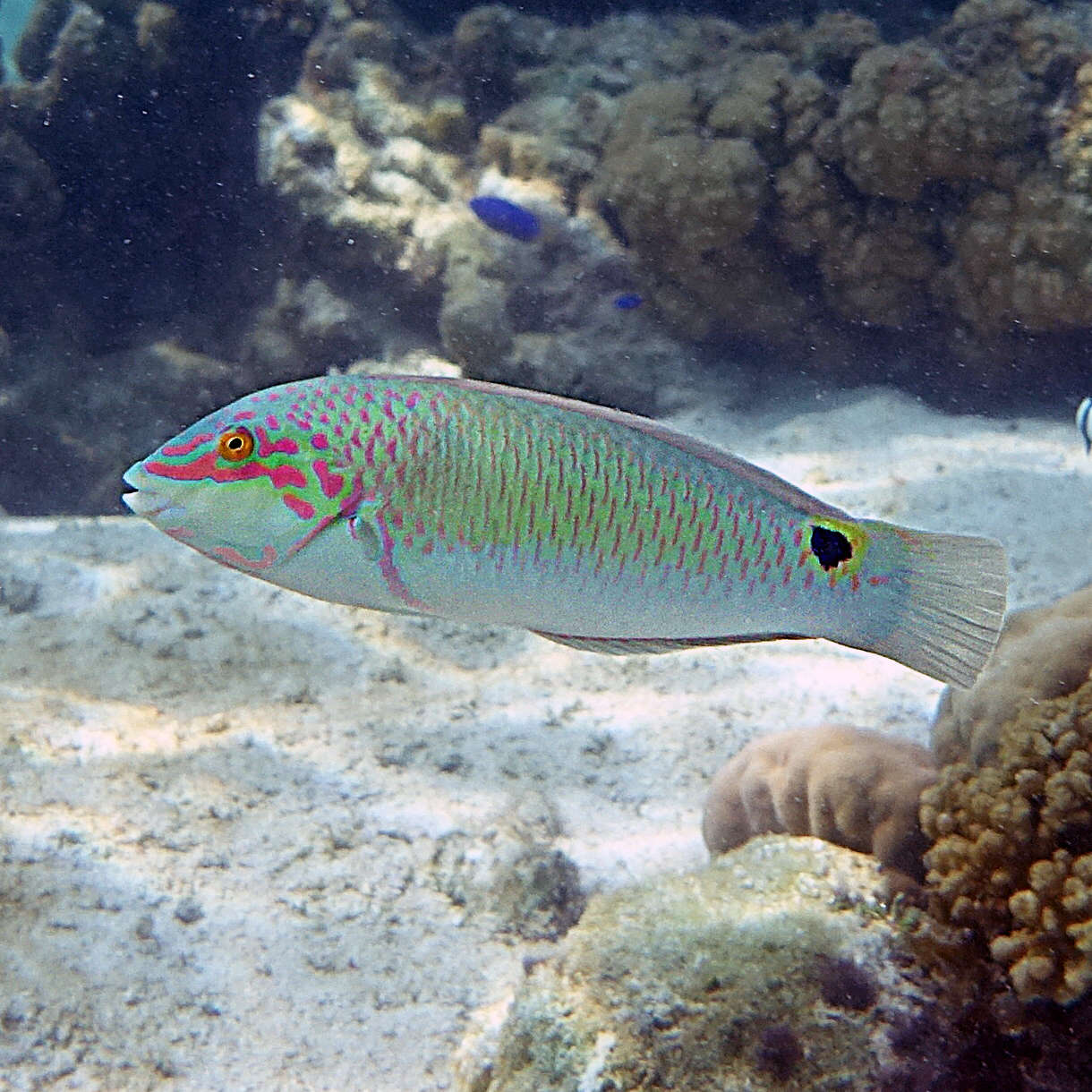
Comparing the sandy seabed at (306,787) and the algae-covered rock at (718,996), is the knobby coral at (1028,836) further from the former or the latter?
the sandy seabed at (306,787)

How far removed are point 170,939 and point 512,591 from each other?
87.0 inches

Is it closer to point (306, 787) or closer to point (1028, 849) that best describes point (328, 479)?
point (1028, 849)

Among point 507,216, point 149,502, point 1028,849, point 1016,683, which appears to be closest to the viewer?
point 149,502

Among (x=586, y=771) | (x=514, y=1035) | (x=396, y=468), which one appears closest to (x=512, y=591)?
(x=396, y=468)

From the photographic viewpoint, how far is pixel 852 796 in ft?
9.93

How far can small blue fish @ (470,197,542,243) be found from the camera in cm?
799

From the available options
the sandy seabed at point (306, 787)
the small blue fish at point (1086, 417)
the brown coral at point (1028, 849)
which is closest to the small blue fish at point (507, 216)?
the sandy seabed at point (306, 787)

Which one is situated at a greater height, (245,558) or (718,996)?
(245,558)

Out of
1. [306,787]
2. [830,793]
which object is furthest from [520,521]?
[306,787]

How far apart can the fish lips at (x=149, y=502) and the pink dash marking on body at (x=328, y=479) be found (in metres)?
0.27

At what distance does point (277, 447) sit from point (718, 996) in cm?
190

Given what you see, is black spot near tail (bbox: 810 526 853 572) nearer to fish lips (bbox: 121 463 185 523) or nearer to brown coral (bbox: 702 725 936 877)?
fish lips (bbox: 121 463 185 523)

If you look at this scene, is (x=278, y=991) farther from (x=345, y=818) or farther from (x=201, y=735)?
(x=201, y=735)

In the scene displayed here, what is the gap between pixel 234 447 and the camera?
5.50 ft
